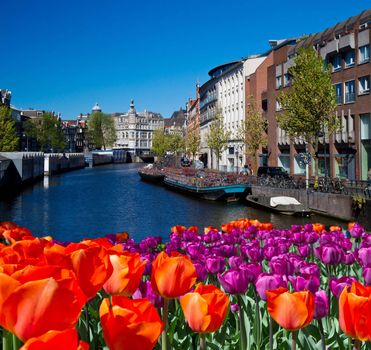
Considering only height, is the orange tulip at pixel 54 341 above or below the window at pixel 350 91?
below

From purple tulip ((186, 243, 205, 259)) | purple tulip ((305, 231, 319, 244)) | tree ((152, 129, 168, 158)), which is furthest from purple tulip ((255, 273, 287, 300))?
tree ((152, 129, 168, 158))

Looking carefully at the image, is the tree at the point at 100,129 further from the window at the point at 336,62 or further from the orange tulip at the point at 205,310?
the orange tulip at the point at 205,310

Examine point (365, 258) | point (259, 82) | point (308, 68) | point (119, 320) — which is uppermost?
point (259, 82)

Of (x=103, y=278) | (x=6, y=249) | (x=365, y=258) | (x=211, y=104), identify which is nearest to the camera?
(x=103, y=278)

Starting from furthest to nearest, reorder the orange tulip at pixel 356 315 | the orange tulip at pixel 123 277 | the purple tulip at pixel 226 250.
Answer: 1. the purple tulip at pixel 226 250
2. the orange tulip at pixel 123 277
3. the orange tulip at pixel 356 315

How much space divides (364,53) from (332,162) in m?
9.89

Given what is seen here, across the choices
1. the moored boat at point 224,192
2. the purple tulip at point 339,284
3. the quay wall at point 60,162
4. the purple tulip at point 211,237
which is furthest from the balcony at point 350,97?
the quay wall at point 60,162

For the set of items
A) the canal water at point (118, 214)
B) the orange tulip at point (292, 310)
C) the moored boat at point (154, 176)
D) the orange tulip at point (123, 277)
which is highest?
the orange tulip at point (123, 277)

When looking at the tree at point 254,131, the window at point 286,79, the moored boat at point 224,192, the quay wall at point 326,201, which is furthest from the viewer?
the tree at point 254,131

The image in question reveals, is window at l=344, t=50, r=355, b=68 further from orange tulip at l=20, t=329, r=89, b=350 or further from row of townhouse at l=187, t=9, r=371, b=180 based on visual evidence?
orange tulip at l=20, t=329, r=89, b=350

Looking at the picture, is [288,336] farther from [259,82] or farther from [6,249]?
[259,82]

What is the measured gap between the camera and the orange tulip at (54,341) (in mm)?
1422

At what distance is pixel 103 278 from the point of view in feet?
7.57

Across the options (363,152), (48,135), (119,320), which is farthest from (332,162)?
(48,135)
